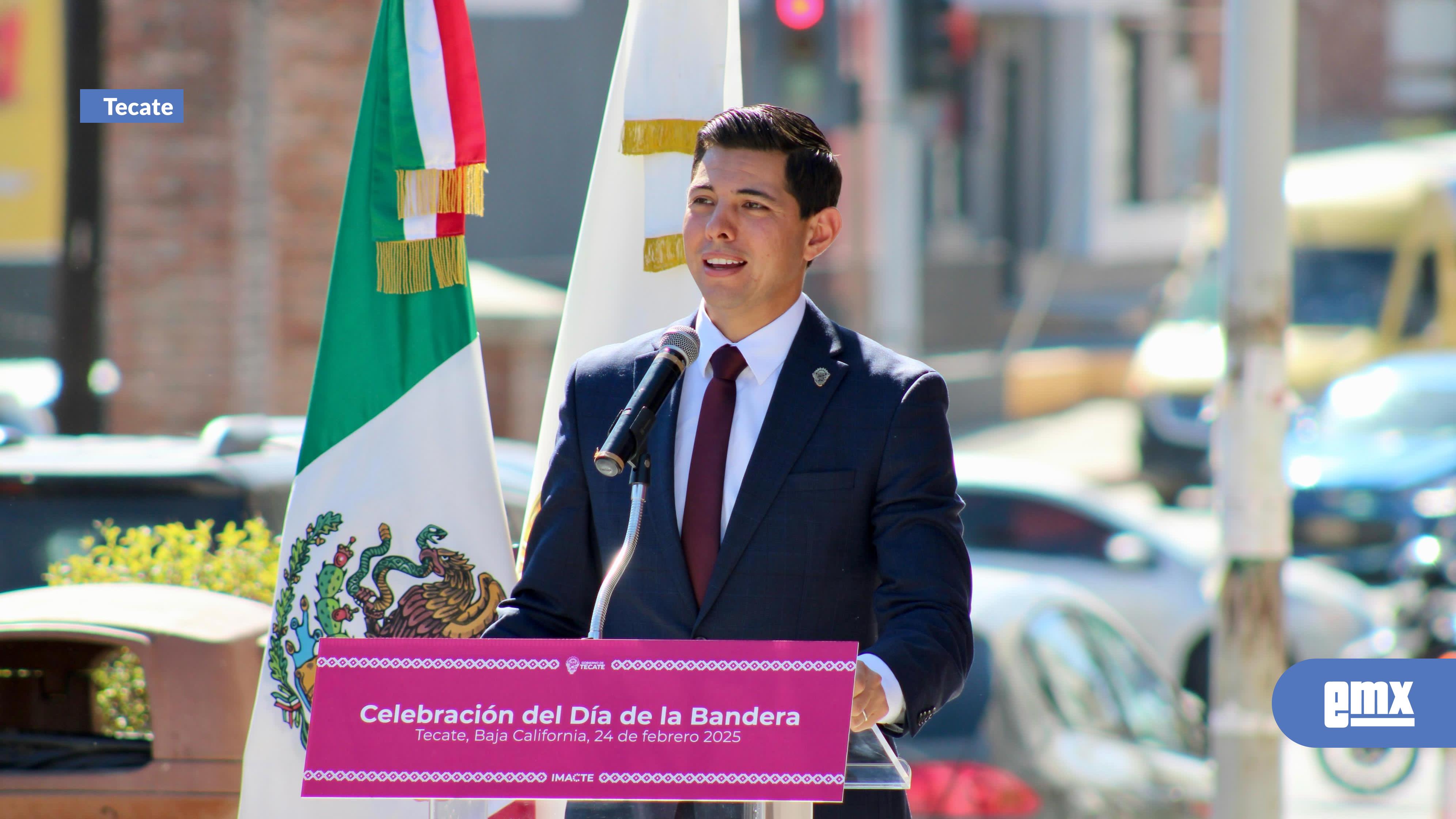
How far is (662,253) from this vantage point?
12.6 feet

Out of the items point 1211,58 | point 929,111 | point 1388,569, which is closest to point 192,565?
point 929,111

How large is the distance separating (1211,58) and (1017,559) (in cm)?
2258

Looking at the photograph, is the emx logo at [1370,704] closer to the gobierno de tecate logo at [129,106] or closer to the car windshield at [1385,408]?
the gobierno de tecate logo at [129,106]

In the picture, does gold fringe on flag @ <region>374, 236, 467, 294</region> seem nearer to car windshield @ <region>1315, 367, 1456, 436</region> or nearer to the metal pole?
the metal pole

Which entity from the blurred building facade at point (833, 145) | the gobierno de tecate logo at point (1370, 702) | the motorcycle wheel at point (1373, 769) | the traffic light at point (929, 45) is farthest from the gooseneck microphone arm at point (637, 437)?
the traffic light at point (929, 45)

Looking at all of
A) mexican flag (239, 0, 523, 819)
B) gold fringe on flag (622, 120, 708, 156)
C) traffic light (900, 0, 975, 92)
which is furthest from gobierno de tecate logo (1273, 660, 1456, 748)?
traffic light (900, 0, 975, 92)

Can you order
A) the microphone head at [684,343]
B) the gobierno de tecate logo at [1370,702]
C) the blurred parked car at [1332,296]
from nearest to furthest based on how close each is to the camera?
1. the microphone head at [684,343]
2. the gobierno de tecate logo at [1370,702]
3. the blurred parked car at [1332,296]

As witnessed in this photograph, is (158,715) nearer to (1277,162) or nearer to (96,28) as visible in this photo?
(96,28)

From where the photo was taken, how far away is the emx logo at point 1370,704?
5203mm

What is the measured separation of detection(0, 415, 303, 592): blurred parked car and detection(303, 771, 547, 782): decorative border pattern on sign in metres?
2.54

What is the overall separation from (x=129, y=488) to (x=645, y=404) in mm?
2754

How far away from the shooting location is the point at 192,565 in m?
4.36

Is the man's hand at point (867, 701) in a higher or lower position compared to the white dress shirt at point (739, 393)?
lower

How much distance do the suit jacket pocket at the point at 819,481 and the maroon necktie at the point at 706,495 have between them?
114 mm
